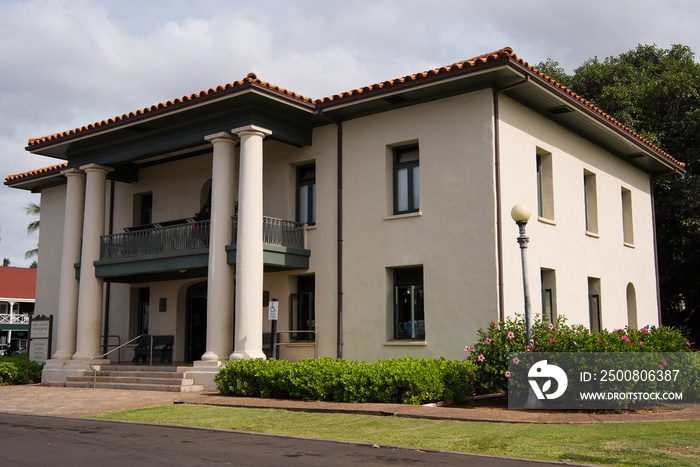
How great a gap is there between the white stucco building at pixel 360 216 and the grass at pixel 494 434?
494 cm

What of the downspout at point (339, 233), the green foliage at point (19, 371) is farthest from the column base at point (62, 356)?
the downspout at point (339, 233)

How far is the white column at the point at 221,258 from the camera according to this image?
17516 millimetres

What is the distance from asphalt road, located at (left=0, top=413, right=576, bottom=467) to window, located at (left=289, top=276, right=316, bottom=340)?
8035 mm

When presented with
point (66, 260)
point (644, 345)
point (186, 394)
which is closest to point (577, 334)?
point (644, 345)

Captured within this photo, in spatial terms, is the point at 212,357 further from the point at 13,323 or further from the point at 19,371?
the point at 13,323

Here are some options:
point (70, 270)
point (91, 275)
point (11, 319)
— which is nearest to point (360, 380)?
point (91, 275)

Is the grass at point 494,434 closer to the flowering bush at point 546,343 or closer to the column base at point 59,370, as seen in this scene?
the flowering bush at point 546,343

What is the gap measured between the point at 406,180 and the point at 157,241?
718 cm

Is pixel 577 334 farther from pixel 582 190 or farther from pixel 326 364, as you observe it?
pixel 582 190

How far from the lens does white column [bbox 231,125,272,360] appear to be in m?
16.9

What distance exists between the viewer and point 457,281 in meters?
16.5

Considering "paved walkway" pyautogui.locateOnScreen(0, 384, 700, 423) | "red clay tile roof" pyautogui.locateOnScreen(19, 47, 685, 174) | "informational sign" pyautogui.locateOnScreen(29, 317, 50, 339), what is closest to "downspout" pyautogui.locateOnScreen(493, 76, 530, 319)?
"red clay tile roof" pyautogui.locateOnScreen(19, 47, 685, 174)

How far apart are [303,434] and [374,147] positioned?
952cm

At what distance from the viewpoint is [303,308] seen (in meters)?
19.4
